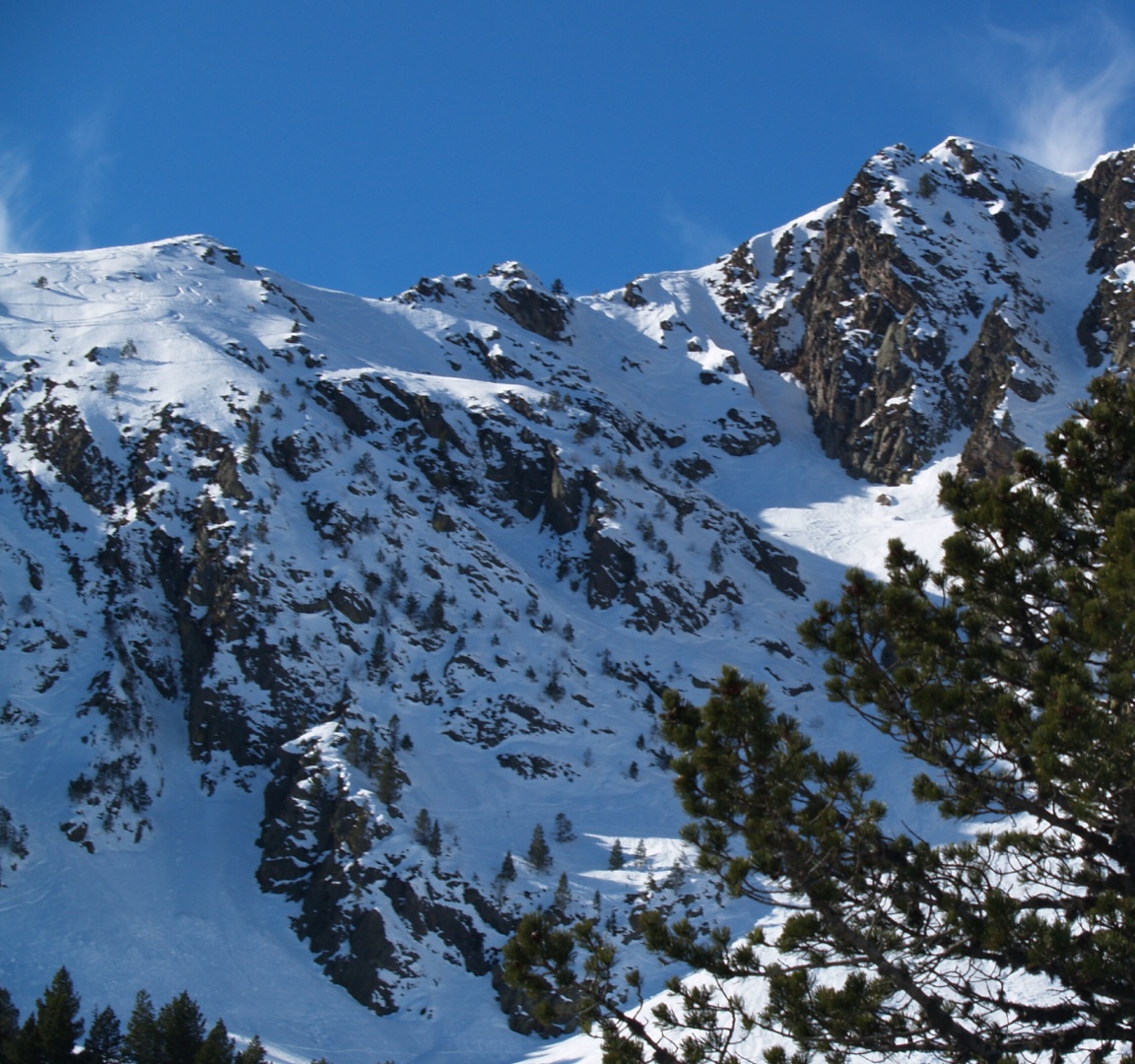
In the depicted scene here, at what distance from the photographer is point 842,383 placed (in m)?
156

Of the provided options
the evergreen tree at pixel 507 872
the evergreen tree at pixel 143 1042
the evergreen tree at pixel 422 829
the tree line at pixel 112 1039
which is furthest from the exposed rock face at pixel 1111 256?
the evergreen tree at pixel 143 1042

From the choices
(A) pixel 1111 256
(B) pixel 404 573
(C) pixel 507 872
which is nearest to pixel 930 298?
(A) pixel 1111 256

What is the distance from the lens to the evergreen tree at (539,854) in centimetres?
6431

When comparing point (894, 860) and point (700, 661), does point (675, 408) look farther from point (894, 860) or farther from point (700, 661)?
point (894, 860)

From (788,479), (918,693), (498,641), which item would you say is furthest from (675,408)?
(918,693)

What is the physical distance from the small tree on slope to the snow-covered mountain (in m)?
19.8

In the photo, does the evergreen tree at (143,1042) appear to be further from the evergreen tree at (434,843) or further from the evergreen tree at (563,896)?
the evergreen tree at (434,843)

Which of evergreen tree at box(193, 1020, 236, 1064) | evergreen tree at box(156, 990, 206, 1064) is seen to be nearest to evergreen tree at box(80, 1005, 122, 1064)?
evergreen tree at box(156, 990, 206, 1064)

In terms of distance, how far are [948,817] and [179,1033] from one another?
35281mm

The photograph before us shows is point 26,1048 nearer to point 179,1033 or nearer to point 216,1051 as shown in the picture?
point 179,1033

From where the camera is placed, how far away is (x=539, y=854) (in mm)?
64375

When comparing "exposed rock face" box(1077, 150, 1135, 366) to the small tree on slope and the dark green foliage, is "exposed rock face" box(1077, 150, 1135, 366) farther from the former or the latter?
the small tree on slope

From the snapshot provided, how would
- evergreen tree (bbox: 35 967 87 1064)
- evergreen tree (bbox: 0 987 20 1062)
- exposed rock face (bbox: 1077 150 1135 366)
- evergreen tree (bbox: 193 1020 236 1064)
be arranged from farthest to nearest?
1. exposed rock face (bbox: 1077 150 1135 366)
2. evergreen tree (bbox: 35 967 87 1064)
3. evergreen tree (bbox: 0 987 20 1062)
4. evergreen tree (bbox: 193 1020 236 1064)

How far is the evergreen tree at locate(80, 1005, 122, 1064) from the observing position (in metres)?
36.3
